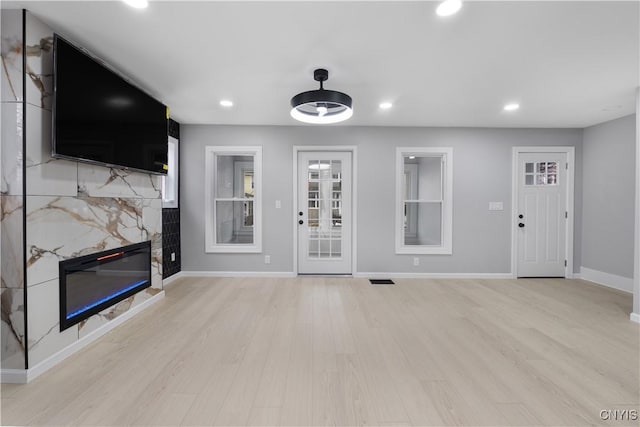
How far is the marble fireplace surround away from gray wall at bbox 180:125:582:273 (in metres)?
2.23

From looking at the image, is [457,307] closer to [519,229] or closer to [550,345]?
[550,345]

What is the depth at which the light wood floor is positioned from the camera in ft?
5.08

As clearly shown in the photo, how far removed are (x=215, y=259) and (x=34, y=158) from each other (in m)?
2.86

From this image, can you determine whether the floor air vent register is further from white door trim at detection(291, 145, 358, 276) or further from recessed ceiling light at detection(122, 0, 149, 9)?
recessed ceiling light at detection(122, 0, 149, 9)

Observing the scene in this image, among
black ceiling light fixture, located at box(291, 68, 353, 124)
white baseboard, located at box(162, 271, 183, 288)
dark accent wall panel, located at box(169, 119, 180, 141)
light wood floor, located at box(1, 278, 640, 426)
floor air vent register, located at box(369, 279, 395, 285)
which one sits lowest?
light wood floor, located at box(1, 278, 640, 426)

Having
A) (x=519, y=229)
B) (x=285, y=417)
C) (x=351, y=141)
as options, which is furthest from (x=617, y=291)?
(x=285, y=417)

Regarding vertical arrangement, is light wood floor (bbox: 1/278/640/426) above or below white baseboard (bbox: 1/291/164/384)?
below

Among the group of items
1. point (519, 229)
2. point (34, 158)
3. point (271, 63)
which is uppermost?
point (271, 63)

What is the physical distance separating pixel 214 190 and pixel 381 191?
277 centimetres

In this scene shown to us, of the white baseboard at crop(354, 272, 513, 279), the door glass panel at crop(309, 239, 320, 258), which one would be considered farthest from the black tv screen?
the white baseboard at crop(354, 272, 513, 279)

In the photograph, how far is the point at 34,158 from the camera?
186cm

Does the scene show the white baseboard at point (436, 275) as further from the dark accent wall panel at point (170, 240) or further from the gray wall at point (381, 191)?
the dark accent wall panel at point (170, 240)

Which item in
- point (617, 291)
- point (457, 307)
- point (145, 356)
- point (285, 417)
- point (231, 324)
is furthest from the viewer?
point (617, 291)

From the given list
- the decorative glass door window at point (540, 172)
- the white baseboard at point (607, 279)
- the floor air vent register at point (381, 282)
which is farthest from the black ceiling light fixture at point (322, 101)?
the white baseboard at point (607, 279)
